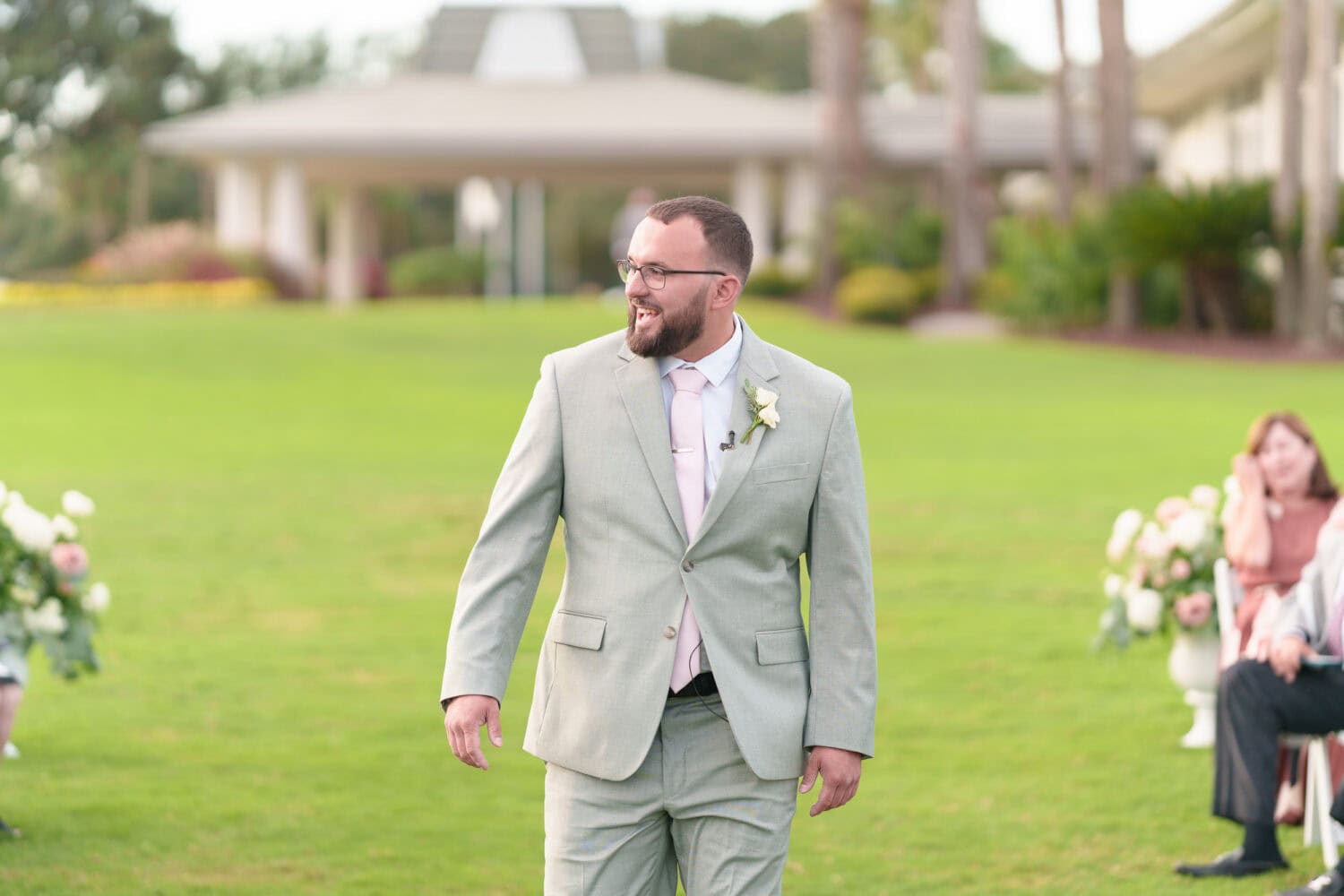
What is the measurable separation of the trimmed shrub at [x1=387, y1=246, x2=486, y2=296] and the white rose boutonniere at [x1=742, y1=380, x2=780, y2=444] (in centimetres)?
4339

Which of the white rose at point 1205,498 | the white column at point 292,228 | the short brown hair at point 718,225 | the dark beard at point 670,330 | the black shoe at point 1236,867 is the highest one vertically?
the white column at point 292,228

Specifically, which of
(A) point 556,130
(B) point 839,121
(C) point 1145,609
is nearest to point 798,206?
(B) point 839,121

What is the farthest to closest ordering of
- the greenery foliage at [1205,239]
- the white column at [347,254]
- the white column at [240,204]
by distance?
the white column at [240,204], the white column at [347,254], the greenery foliage at [1205,239]

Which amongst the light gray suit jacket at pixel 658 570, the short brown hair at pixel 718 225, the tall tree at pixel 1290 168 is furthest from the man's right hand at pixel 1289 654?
the tall tree at pixel 1290 168

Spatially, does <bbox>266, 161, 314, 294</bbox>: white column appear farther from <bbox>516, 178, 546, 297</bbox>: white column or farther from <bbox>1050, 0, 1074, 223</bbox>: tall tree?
<bbox>1050, 0, 1074, 223</bbox>: tall tree

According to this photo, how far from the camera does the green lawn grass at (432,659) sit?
6598 mm

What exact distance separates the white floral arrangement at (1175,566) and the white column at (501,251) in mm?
38843

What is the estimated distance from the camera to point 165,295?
38781mm

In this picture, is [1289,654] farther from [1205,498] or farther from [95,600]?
[95,600]

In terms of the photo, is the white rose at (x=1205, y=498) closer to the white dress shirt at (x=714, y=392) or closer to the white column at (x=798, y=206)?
the white dress shirt at (x=714, y=392)

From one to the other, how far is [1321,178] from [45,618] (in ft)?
69.3

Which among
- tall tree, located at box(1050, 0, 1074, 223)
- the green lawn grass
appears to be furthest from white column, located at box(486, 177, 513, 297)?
the green lawn grass

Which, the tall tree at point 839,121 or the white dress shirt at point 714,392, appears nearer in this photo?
the white dress shirt at point 714,392

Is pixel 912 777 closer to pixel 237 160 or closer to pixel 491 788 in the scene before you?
pixel 491 788
